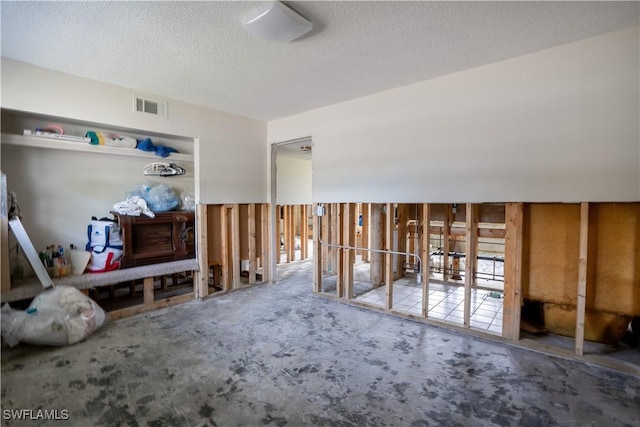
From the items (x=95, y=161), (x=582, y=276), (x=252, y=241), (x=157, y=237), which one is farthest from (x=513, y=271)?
(x=95, y=161)

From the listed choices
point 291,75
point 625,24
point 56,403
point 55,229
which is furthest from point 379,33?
point 55,229

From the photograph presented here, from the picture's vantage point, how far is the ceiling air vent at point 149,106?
3572 mm

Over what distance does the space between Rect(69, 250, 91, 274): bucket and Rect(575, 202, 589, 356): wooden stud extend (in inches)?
192

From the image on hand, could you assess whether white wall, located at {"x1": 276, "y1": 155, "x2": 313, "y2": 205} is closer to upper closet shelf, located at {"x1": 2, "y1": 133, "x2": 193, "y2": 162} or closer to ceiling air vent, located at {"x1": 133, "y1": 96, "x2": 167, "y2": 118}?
upper closet shelf, located at {"x1": 2, "y1": 133, "x2": 193, "y2": 162}

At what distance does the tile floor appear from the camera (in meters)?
3.45

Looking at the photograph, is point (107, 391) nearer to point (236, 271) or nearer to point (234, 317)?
point (234, 317)

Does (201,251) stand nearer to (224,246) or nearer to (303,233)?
(224,246)

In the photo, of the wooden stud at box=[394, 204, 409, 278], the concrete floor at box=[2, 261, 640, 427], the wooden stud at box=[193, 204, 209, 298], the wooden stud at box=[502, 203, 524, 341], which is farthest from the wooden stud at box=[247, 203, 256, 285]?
the wooden stud at box=[502, 203, 524, 341]

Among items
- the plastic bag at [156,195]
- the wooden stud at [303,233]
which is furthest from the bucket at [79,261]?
the wooden stud at [303,233]

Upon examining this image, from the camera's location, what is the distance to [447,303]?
405 centimetres

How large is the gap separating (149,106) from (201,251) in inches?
76.3

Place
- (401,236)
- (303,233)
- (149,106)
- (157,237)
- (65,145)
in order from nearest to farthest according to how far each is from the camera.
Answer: (65,145), (149,106), (157,237), (401,236), (303,233)

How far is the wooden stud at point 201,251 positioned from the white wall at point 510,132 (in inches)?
79.8

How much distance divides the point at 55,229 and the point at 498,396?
4.76m
